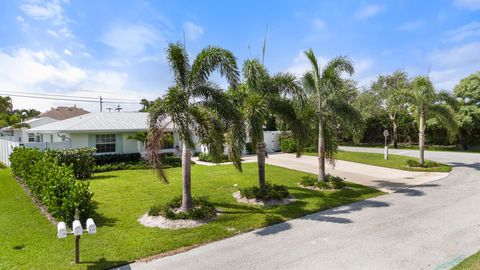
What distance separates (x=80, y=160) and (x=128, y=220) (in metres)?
8.32

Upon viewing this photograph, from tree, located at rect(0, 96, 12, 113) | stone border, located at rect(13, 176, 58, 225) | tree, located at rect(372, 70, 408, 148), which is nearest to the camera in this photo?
stone border, located at rect(13, 176, 58, 225)

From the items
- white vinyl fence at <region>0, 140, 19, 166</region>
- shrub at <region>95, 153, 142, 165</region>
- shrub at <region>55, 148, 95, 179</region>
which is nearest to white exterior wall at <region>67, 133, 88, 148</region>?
shrub at <region>95, 153, 142, 165</region>

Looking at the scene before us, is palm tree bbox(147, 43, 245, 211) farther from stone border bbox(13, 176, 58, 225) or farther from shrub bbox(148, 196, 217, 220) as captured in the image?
stone border bbox(13, 176, 58, 225)

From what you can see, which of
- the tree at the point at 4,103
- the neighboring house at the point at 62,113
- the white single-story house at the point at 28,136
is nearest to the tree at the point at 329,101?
the white single-story house at the point at 28,136

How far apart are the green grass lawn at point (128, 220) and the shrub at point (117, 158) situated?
442cm

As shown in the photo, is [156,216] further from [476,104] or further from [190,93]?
[476,104]

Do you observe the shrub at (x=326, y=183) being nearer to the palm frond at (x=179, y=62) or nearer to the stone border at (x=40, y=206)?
the palm frond at (x=179, y=62)

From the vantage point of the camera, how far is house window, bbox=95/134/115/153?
19.0 meters

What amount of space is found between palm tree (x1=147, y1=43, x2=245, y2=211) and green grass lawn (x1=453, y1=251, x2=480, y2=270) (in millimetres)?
5247

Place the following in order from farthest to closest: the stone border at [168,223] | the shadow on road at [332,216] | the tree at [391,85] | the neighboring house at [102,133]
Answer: the tree at [391,85]
the neighboring house at [102,133]
the stone border at [168,223]
the shadow on road at [332,216]

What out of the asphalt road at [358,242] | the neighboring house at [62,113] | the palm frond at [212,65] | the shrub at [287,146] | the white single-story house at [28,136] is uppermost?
the neighboring house at [62,113]

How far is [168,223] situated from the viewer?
748 centimetres

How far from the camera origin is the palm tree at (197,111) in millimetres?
7551

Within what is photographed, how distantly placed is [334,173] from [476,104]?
64.4 feet
